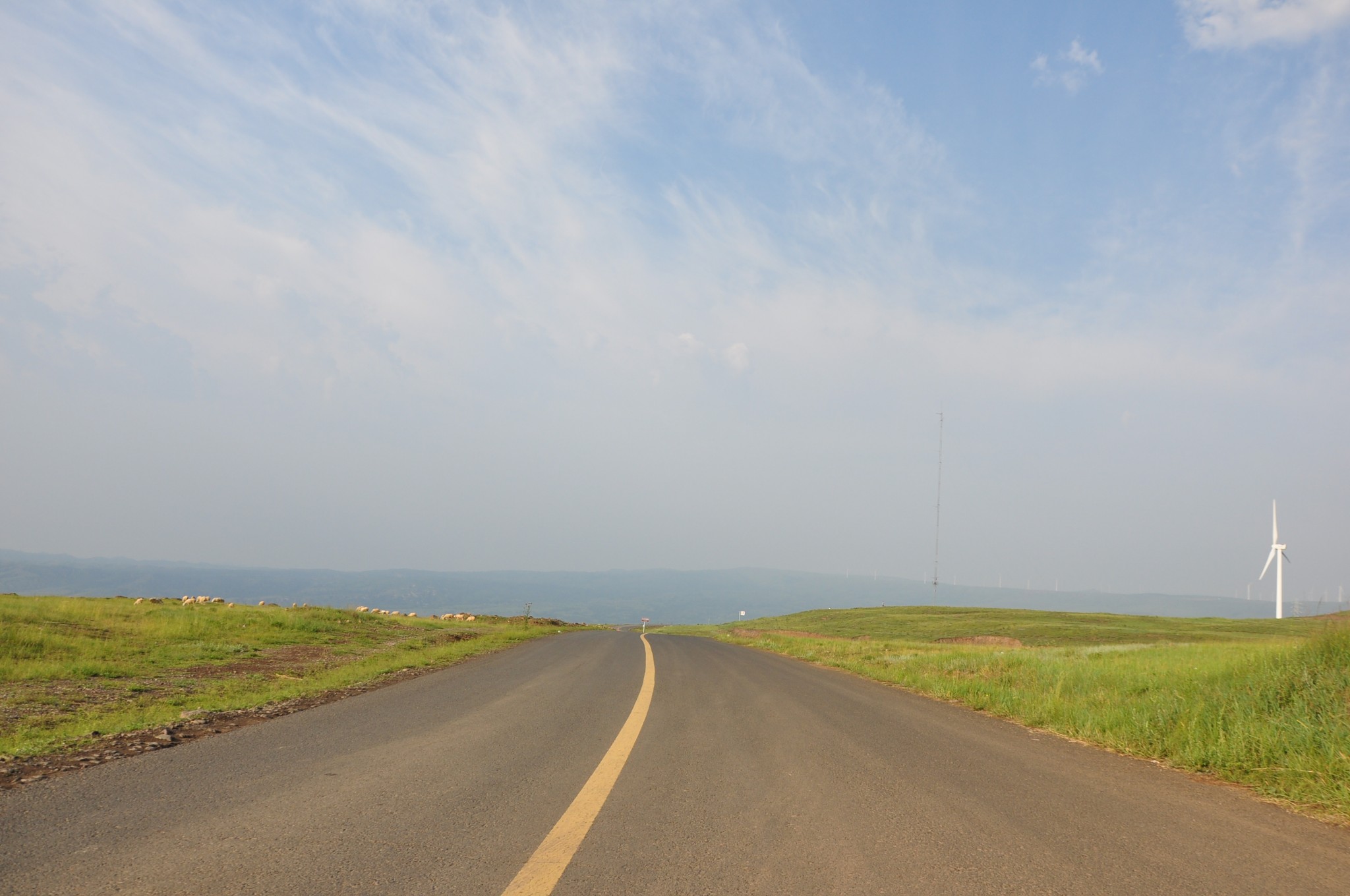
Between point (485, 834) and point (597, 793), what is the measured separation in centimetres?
110

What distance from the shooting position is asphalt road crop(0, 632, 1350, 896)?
352cm

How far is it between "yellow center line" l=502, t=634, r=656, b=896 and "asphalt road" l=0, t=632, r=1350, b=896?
7 cm

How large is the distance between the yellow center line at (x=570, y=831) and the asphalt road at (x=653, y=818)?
0.07 m

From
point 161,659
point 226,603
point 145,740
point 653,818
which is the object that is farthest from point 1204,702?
point 226,603


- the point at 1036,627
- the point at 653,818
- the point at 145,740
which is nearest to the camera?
the point at 653,818

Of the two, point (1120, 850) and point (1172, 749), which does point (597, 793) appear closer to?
point (1120, 850)

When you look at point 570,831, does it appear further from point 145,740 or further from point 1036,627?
point 1036,627

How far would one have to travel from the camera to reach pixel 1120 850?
166 inches

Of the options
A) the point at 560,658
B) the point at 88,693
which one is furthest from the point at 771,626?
the point at 88,693

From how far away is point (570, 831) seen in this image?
13.6 ft

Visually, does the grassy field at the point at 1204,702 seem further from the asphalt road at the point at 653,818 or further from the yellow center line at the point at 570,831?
the yellow center line at the point at 570,831

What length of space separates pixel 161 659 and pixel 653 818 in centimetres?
1487

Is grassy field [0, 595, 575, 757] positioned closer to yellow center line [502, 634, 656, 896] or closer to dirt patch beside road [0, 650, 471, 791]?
dirt patch beside road [0, 650, 471, 791]

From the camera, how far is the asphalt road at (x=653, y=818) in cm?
352
